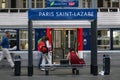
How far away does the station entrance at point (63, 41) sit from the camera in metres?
26.3

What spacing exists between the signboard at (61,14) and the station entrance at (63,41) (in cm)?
709

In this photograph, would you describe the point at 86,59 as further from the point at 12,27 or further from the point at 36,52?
the point at 12,27

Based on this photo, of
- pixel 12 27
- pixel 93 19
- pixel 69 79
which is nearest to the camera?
pixel 69 79

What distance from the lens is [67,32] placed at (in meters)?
26.6

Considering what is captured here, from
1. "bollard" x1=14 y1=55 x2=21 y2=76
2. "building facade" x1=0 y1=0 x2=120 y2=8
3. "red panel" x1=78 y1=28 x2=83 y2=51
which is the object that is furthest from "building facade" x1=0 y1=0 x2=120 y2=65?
"bollard" x1=14 y1=55 x2=21 y2=76

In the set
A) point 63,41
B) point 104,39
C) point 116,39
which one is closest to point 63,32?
point 63,41

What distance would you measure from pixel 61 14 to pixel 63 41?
782cm

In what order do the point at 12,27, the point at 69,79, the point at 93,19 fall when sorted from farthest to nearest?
the point at 12,27 → the point at 93,19 → the point at 69,79

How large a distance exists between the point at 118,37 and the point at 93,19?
6.77m

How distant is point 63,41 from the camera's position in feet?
88.1

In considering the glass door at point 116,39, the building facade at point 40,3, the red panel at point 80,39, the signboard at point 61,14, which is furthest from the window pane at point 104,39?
the signboard at point 61,14

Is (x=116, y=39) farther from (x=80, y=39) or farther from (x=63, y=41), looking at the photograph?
(x=63, y=41)

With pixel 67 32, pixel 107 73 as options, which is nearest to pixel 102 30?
pixel 67 32

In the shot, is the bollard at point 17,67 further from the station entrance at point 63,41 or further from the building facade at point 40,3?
the building facade at point 40,3
